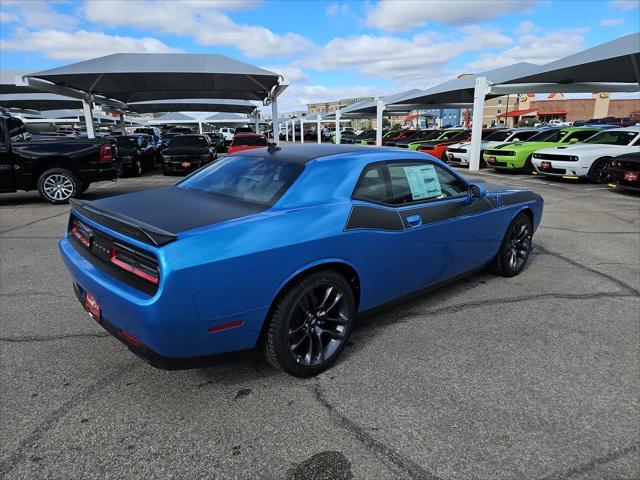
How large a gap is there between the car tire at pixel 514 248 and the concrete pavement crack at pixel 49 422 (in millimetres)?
3612

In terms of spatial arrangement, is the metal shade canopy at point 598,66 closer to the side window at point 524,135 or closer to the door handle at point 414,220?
the side window at point 524,135

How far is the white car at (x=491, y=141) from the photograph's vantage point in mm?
17766

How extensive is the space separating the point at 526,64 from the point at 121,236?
19.6 metres

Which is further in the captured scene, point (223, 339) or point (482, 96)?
point (482, 96)

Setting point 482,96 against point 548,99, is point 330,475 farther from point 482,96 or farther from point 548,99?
point 548,99

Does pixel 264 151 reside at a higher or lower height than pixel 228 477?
higher

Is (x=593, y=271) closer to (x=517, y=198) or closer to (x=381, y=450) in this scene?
(x=517, y=198)

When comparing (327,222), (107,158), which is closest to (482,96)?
(107,158)

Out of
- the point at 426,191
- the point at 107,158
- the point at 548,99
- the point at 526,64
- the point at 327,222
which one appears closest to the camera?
the point at 327,222

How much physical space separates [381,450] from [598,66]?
17.8 m

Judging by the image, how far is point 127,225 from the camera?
244cm

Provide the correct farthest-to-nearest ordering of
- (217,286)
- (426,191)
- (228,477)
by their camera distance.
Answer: (426,191)
(217,286)
(228,477)

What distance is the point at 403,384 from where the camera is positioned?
9.21ft

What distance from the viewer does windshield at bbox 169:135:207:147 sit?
17172mm
